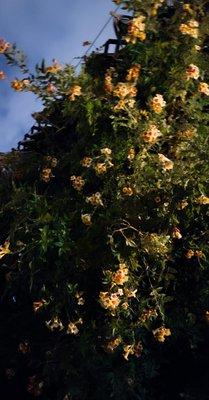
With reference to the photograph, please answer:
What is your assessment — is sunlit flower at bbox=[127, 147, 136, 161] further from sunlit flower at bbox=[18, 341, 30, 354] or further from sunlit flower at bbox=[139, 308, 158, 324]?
sunlit flower at bbox=[18, 341, 30, 354]

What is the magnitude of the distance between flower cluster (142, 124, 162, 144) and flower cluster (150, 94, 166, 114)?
0.17m

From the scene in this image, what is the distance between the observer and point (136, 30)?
15.6 feet

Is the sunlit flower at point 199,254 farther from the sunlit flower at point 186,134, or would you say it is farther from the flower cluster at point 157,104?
the flower cluster at point 157,104

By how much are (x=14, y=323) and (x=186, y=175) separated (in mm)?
2065

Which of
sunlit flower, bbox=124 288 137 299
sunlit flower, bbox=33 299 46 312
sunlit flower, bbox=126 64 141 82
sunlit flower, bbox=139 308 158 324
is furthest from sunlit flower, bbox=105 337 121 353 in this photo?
sunlit flower, bbox=126 64 141 82

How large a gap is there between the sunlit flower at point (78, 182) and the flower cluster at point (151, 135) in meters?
0.60

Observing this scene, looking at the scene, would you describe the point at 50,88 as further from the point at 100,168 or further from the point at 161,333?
the point at 161,333

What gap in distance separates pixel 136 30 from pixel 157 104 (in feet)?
2.10

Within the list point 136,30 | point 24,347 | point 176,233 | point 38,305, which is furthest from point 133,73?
point 24,347

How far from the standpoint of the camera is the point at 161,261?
14.5ft

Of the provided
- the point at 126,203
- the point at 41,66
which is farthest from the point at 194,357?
the point at 41,66

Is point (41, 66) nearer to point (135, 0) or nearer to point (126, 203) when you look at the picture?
point (135, 0)

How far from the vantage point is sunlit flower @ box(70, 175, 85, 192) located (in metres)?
4.72

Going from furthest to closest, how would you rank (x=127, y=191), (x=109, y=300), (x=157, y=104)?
(x=157, y=104)
(x=127, y=191)
(x=109, y=300)
